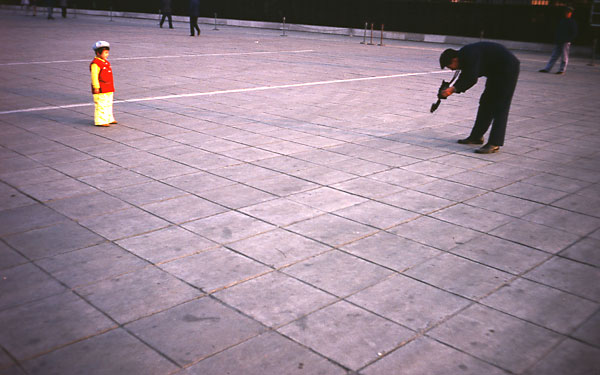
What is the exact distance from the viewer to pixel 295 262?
4.66 metres

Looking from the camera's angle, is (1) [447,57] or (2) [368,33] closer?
(1) [447,57]

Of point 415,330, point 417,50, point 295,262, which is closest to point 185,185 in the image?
point 295,262

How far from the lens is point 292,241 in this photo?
5070 millimetres

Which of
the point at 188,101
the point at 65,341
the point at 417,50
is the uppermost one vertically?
the point at 417,50

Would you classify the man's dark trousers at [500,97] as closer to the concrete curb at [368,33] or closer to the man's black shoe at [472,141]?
the man's black shoe at [472,141]

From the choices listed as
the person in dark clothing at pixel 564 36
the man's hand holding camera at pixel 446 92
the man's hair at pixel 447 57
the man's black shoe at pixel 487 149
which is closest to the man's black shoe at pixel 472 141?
the man's black shoe at pixel 487 149

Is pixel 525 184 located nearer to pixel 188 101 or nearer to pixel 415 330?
pixel 415 330

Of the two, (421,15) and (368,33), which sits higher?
(421,15)

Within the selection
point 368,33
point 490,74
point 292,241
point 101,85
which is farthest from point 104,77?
point 368,33

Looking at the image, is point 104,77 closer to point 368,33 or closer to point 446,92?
point 446,92

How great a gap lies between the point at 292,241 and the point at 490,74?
4.73 meters

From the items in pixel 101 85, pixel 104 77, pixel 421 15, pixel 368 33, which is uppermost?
pixel 421 15

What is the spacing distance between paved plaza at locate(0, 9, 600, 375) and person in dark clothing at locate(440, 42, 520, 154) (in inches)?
20.4

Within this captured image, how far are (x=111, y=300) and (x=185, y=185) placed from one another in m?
2.66
